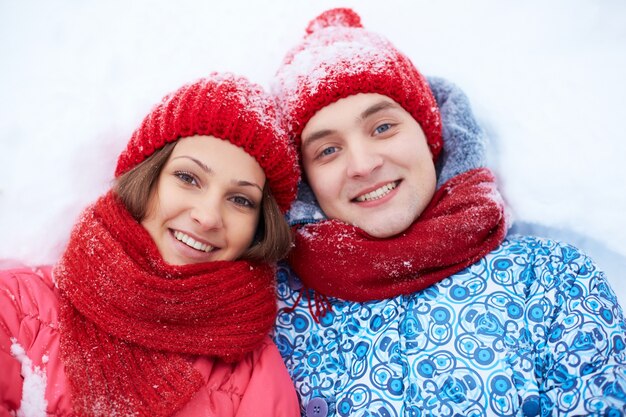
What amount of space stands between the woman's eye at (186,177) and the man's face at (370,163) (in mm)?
550

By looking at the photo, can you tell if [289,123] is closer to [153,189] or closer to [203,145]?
[203,145]

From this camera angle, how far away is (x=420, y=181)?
2223 mm

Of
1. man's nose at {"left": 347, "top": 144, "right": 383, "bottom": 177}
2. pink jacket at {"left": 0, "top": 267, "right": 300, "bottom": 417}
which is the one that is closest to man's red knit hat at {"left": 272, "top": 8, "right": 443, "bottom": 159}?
man's nose at {"left": 347, "top": 144, "right": 383, "bottom": 177}

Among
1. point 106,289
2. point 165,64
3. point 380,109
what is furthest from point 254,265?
point 165,64

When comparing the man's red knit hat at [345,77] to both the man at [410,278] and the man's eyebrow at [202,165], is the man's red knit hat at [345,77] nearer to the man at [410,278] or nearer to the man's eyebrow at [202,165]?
the man at [410,278]

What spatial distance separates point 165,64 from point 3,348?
62.9 inches

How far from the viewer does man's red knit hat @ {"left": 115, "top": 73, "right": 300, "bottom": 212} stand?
6.51 ft

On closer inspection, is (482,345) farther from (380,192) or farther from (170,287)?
(170,287)

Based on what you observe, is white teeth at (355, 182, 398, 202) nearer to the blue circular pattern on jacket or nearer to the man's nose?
the man's nose

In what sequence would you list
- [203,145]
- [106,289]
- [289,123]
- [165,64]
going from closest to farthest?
1. [106,289]
2. [203,145]
3. [289,123]
4. [165,64]

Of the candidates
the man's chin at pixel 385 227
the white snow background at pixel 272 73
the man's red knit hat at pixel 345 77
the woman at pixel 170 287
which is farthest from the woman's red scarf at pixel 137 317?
the man's red knit hat at pixel 345 77

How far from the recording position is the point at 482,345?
6.15 feet

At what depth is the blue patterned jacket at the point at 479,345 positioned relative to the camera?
1750 mm

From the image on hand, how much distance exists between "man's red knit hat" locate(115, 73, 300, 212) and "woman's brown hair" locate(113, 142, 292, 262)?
0.07 meters
